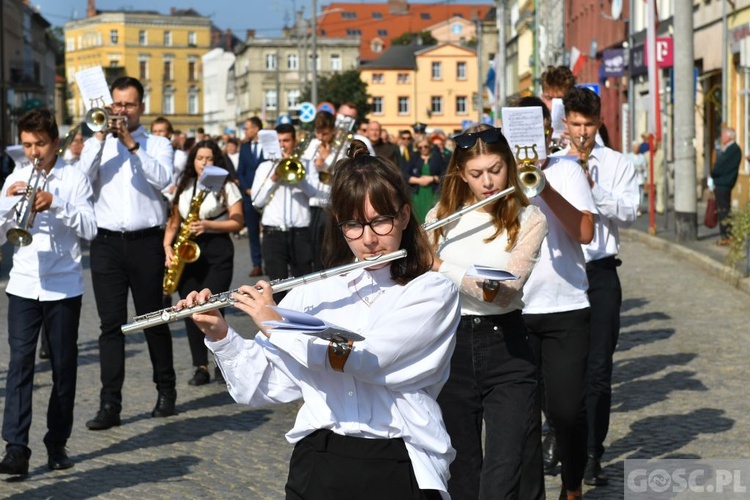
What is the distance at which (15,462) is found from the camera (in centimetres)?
771

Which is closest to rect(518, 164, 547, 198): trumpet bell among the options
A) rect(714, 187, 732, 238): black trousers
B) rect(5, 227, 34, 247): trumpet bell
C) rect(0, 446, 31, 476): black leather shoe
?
rect(5, 227, 34, 247): trumpet bell

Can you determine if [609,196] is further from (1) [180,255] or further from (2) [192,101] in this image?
(2) [192,101]

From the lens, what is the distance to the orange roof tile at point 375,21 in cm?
15325

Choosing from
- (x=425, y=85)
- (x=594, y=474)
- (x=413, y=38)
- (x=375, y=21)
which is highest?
(x=375, y=21)

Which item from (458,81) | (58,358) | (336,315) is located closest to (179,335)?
(58,358)

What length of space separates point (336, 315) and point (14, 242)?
4.14 m

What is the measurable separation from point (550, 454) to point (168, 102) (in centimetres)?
16191

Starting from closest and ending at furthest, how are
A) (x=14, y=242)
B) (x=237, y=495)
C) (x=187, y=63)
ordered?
(x=237, y=495), (x=14, y=242), (x=187, y=63)

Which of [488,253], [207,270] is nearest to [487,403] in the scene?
[488,253]

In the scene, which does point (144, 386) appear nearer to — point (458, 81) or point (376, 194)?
point (376, 194)

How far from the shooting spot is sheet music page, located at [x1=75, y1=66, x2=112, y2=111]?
896 centimetres

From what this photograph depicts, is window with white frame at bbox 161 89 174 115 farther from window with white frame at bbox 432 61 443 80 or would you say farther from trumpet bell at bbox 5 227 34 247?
trumpet bell at bbox 5 227 34 247

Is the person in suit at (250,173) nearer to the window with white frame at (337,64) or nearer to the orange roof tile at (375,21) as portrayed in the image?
the window with white frame at (337,64)

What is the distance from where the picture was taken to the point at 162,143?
959cm
